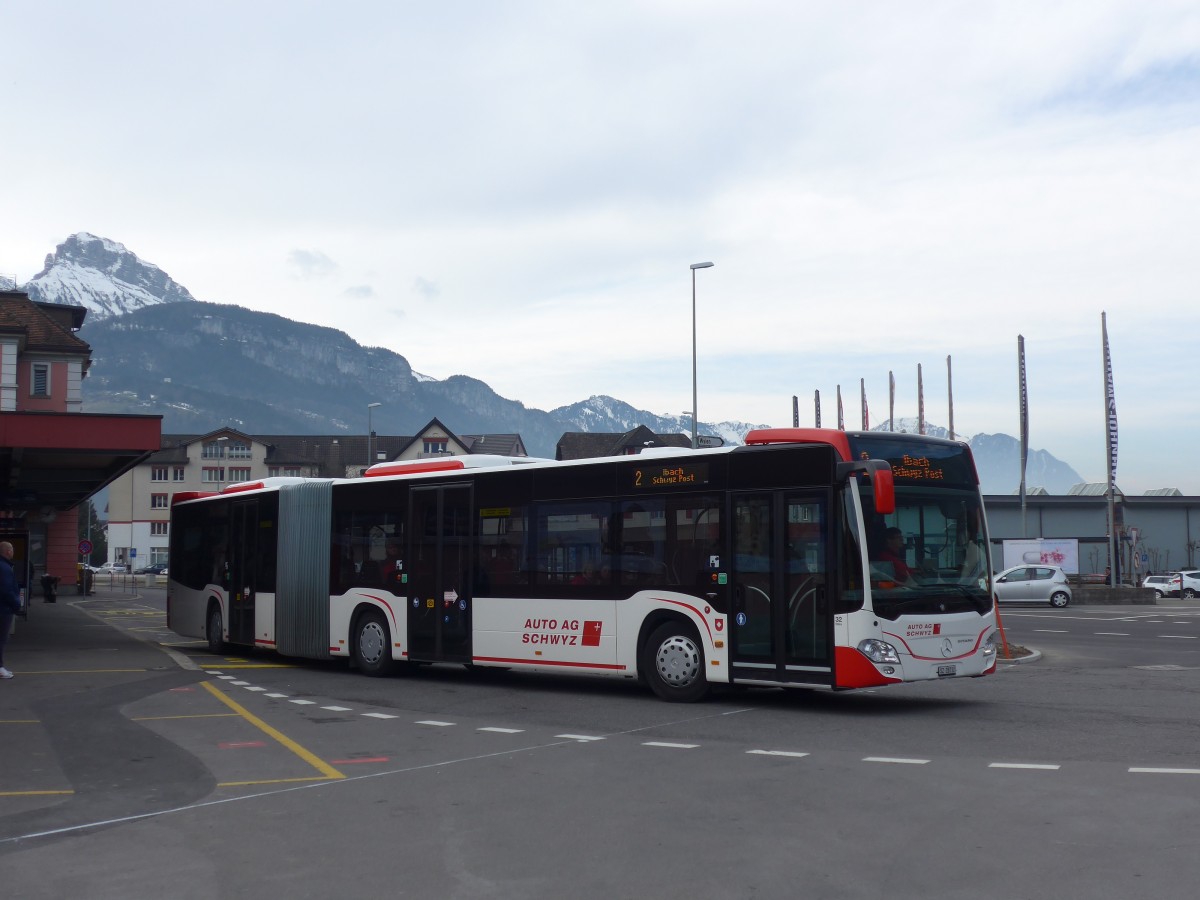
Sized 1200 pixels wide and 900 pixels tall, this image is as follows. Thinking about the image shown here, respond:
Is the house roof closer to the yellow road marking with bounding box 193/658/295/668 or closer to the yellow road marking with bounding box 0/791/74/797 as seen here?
the yellow road marking with bounding box 193/658/295/668

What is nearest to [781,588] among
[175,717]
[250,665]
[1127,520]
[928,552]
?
[928,552]

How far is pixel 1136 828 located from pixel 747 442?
7.08 m

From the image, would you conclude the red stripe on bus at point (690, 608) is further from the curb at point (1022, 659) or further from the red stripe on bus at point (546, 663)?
the curb at point (1022, 659)

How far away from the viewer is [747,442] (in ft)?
46.2

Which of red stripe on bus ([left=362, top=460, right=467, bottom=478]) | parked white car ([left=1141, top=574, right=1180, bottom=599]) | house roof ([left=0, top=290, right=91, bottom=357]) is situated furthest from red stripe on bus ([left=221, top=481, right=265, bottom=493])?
parked white car ([left=1141, top=574, right=1180, bottom=599])

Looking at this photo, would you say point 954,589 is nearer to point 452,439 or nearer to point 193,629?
point 193,629

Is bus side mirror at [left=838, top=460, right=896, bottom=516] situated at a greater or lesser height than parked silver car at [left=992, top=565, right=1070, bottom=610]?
greater

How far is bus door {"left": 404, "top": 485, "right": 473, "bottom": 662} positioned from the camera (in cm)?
1728

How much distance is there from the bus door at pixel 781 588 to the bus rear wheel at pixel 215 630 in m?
12.7

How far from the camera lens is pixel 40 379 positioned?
5891 centimetres

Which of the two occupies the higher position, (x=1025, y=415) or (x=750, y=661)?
(x=1025, y=415)

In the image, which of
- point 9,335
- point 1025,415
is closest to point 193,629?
point 9,335

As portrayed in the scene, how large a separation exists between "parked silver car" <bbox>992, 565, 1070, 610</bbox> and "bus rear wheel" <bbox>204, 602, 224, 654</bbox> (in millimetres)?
30955

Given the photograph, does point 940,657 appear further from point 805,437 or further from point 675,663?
point 675,663
